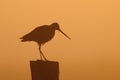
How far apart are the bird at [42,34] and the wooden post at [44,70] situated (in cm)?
3

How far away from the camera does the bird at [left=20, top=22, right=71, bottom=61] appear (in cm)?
→ 164

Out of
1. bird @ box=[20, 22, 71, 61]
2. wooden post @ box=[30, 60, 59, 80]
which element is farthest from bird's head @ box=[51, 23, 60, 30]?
wooden post @ box=[30, 60, 59, 80]

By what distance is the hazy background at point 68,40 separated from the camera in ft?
5.41

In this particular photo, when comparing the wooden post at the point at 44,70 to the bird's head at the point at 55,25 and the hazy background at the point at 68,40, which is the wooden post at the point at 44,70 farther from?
the bird's head at the point at 55,25

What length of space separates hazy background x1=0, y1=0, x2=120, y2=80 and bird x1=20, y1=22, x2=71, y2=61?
0.02m

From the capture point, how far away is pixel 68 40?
5.42 ft

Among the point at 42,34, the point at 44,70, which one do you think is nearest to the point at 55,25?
the point at 42,34

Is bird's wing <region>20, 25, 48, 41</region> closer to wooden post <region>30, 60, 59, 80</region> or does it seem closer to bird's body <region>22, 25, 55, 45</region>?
bird's body <region>22, 25, 55, 45</region>

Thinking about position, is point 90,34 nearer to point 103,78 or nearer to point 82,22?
point 82,22

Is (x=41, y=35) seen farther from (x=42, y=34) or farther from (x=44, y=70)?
(x=44, y=70)

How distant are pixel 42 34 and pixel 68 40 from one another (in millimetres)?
115

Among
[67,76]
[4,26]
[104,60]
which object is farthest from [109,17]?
[4,26]

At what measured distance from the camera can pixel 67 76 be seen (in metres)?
1.65

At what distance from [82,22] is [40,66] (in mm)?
265
